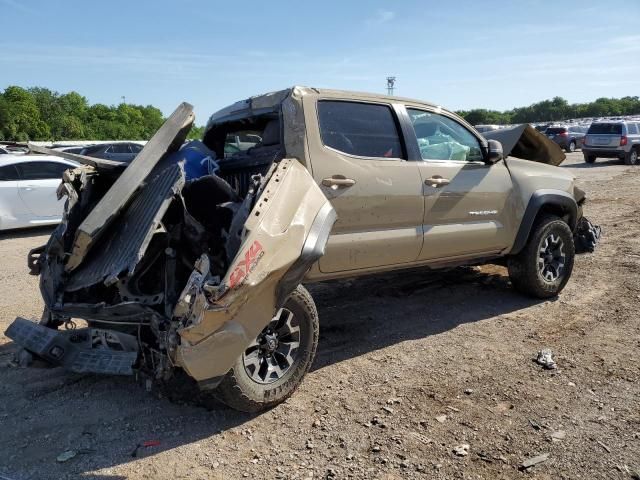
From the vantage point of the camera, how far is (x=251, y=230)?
9.53ft

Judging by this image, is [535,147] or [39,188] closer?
[535,147]

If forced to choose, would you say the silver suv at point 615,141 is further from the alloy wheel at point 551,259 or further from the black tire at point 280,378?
the black tire at point 280,378

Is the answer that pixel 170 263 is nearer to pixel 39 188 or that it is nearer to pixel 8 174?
pixel 39 188

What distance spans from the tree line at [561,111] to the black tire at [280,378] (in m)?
79.5

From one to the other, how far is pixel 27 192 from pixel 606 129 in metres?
22.3

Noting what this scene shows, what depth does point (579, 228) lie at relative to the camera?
6.77 meters

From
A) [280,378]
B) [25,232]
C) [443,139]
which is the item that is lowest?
[280,378]

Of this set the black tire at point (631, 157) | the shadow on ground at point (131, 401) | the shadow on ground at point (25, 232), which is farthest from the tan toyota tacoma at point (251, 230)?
the black tire at point (631, 157)

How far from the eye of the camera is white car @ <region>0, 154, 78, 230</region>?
973 cm

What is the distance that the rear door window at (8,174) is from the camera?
32.0ft

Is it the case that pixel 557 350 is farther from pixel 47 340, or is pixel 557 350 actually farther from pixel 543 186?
pixel 47 340

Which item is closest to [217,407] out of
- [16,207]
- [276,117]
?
[276,117]

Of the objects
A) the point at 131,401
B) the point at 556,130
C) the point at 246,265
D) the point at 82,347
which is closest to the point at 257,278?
the point at 246,265

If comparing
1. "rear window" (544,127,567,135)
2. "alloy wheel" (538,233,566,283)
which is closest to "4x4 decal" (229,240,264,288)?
"alloy wheel" (538,233,566,283)
